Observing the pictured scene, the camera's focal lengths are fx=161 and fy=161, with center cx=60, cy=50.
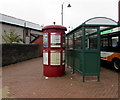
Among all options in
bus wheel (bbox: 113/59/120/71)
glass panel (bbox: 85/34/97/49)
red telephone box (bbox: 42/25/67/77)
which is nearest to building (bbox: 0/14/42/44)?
red telephone box (bbox: 42/25/67/77)

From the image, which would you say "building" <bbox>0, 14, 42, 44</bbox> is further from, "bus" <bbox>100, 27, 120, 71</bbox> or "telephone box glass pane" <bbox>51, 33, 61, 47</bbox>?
"telephone box glass pane" <bbox>51, 33, 61, 47</bbox>

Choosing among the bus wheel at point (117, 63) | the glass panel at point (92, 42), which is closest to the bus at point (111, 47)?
the bus wheel at point (117, 63)

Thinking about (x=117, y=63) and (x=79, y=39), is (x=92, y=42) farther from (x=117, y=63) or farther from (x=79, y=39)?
(x=117, y=63)

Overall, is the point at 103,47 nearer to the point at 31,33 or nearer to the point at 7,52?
the point at 7,52

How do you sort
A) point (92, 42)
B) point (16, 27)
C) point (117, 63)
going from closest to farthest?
point (92, 42)
point (117, 63)
point (16, 27)

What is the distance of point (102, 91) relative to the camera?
221 inches

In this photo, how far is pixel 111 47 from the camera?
34.9ft

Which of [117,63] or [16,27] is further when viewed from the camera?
[16,27]

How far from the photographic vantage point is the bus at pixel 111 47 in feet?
32.6

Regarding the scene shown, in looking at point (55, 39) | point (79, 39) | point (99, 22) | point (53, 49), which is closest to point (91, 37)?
point (79, 39)

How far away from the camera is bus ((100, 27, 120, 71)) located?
9.95 meters

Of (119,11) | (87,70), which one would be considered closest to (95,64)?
(87,70)

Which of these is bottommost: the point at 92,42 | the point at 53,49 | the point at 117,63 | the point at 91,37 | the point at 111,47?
the point at 117,63

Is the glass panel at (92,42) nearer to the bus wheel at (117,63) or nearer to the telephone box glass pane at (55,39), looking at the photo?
the telephone box glass pane at (55,39)
